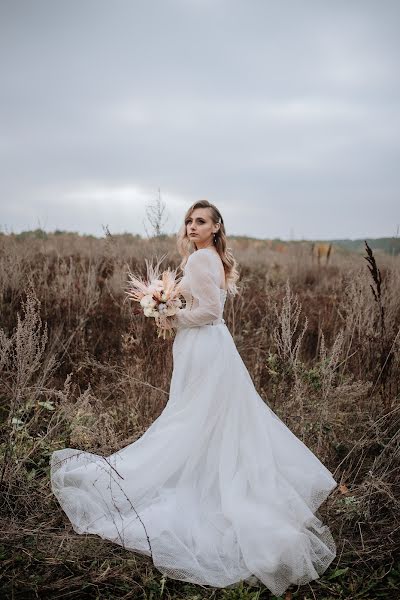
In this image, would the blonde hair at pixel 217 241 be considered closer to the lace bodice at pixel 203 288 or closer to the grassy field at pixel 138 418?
the lace bodice at pixel 203 288

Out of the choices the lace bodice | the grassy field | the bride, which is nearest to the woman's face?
the bride

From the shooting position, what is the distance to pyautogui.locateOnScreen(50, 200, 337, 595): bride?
2.43 metres

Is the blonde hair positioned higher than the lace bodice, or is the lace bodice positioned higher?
the blonde hair

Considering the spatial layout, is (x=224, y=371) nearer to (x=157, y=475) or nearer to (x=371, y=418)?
Answer: (x=157, y=475)

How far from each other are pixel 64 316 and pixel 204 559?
4054 mm

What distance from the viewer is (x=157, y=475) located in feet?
9.63

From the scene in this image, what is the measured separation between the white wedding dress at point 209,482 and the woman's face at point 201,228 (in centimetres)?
25

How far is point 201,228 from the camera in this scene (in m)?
3.30

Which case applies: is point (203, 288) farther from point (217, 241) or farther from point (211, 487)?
point (211, 487)

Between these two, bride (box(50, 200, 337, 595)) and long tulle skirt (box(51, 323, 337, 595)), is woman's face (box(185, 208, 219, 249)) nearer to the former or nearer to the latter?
bride (box(50, 200, 337, 595))

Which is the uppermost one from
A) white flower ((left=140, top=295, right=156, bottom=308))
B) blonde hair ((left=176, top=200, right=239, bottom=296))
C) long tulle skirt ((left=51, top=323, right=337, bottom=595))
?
blonde hair ((left=176, top=200, right=239, bottom=296))

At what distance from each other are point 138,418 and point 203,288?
172 centimetres

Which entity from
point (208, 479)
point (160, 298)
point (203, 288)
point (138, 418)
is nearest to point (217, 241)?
point (203, 288)

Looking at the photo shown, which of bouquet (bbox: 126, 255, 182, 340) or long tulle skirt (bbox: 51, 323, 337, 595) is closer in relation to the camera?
long tulle skirt (bbox: 51, 323, 337, 595)
